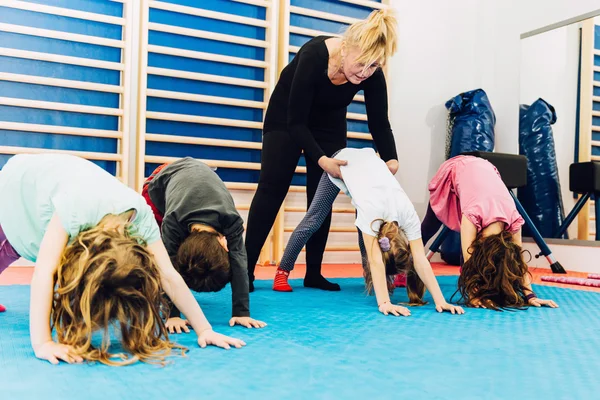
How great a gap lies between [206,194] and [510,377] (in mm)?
1023

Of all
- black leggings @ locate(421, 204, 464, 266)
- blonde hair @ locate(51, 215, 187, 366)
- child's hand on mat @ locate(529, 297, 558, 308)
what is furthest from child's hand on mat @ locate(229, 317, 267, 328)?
black leggings @ locate(421, 204, 464, 266)

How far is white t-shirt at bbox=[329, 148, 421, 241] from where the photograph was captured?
2113mm

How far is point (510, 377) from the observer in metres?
1.28

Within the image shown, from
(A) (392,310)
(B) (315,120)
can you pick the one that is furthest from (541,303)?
(B) (315,120)

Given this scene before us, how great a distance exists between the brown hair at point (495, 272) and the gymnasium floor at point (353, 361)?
0.33ft

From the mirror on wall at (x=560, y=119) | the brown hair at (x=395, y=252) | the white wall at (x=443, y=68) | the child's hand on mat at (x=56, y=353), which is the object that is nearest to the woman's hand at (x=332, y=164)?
the brown hair at (x=395, y=252)

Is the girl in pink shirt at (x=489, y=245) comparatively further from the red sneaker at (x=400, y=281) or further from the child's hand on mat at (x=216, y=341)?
the child's hand on mat at (x=216, y=341)

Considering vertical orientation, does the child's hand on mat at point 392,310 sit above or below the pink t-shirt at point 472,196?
below

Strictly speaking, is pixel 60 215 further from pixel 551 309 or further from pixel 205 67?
pixel 205 67

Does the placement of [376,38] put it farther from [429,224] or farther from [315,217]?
[429,224]

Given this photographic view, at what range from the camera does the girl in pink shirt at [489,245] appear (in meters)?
2.20

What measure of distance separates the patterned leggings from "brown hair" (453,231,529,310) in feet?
1.53

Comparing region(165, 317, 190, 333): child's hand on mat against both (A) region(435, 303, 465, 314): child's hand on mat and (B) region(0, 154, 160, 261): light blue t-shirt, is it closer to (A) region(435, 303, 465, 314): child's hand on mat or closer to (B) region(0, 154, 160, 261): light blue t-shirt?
(B) region(0, 154, 160, 261): light blue t-shirt

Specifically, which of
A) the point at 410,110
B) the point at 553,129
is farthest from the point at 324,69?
the point at 553,129
